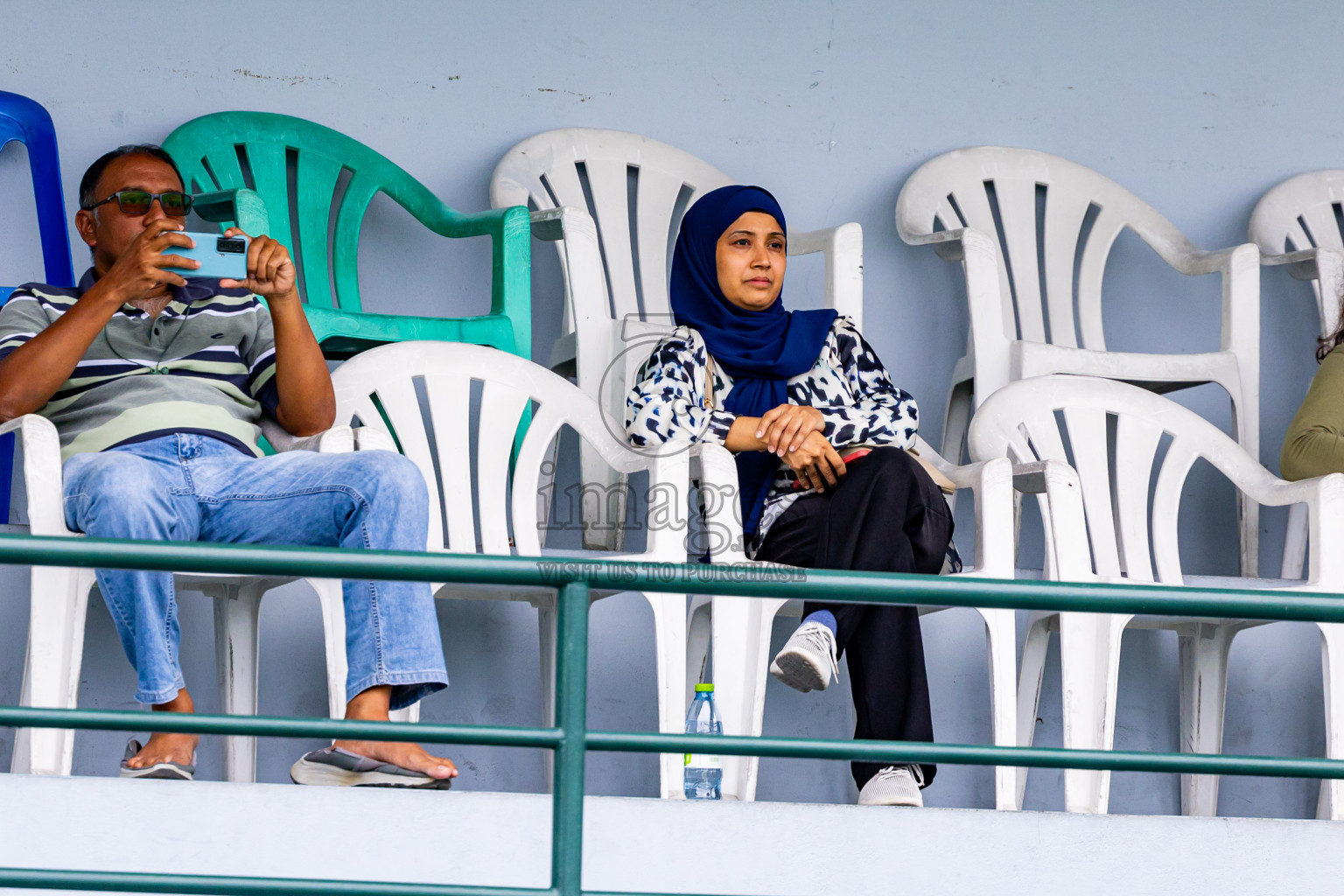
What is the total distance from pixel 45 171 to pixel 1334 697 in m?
2.73

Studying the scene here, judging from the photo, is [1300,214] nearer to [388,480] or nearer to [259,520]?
[388,480]

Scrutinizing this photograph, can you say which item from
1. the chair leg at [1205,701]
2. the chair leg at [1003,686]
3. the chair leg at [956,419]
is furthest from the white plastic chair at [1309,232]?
the chair leg at [1003,686]

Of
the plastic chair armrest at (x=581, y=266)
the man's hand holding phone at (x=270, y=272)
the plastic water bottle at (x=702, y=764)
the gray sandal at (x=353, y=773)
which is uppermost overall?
the plastic chair armrest at (x=581, y=266)

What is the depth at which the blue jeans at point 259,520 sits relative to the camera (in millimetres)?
2121

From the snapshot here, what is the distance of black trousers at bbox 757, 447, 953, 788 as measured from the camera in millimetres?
2361

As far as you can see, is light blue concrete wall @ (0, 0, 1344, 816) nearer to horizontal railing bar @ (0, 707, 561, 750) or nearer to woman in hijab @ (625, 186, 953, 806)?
woman in hijab @ (625, 186, 953, 806)

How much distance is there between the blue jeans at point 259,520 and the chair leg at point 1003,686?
0.91 meters

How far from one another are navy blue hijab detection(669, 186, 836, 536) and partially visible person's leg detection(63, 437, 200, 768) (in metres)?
1.04

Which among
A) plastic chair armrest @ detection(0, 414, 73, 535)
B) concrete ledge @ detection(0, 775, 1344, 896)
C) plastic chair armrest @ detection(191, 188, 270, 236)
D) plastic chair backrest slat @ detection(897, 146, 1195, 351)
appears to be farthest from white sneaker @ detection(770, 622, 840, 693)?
plastic chair backrest slat @ detection(897, 146, 1195, 351)

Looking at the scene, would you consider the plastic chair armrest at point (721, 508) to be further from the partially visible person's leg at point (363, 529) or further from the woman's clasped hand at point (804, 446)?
the partially visible person's leg at point (363, 529)

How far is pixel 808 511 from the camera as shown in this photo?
269 cm

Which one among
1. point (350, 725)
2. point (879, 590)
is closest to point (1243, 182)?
point (879, 590)

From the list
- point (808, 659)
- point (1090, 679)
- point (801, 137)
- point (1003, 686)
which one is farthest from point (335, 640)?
point (801, 137)

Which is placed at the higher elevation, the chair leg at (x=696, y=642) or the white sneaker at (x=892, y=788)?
the chair leg at (x=696, y=642)
